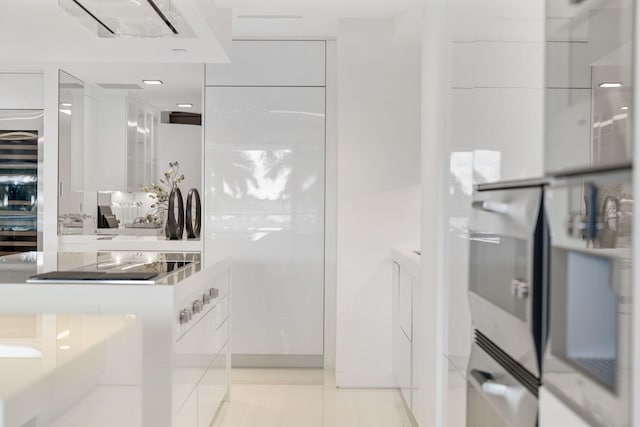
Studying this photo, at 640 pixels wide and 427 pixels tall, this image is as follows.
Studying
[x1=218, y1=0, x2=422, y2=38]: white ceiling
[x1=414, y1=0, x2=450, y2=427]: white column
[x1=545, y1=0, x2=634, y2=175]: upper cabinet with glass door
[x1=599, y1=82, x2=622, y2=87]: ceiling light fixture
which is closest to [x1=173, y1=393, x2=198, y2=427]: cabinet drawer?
[x1=414, y1=0, x2=450, y2=427]: white column

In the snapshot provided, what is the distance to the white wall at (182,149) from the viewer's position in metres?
7.44

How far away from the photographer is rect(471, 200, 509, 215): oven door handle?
5.65ft

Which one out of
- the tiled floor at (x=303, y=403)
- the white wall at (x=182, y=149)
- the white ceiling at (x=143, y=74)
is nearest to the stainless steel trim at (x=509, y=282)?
the tiled floor at (x=303, y=403)

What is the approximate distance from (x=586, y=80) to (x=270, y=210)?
340 cm

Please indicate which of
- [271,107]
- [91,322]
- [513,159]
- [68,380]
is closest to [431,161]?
[513,159]

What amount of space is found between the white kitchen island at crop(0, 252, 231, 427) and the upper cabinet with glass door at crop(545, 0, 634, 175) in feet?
3.91

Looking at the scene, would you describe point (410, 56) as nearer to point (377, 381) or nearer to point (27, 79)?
point (377, 381)

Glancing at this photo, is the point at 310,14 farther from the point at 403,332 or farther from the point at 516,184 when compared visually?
the point at 516,184

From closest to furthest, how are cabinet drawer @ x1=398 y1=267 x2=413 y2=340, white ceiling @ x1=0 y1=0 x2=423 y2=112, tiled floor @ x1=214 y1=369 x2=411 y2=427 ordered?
white ceiling @ x1=0 y1=0 x2=423 y2=112, cabinet drawer @ x1=398 y1=267 x2=413 y2=340, tiled floor @ x1=214 y1=369 x2=411 y2=427

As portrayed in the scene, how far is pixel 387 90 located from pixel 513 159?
8.89 feet

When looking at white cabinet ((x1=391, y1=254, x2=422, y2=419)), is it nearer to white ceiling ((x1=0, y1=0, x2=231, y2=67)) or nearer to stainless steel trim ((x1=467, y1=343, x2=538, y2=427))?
stainless steel trim ((x1=467, y1=343, x2=538, y2=427))

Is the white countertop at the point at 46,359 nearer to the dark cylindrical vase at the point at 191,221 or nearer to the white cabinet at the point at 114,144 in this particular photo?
the dark cylindrical vase at the point at 191,221

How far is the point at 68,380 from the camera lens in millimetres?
1471

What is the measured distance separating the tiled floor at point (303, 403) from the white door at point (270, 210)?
0.35 meters
